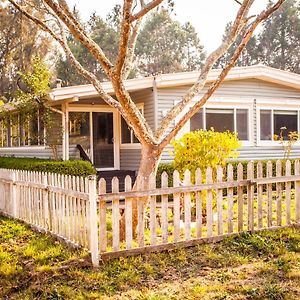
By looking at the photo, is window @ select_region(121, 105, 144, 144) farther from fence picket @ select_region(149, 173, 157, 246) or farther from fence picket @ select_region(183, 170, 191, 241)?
fence picket @ select_region(149, 173, 157, 246)

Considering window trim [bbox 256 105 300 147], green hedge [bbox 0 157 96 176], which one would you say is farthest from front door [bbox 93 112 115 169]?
window trim [bbox 256 105 300 147]

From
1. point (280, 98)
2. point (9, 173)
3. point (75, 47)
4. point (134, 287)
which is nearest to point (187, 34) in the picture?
point (75, 47)

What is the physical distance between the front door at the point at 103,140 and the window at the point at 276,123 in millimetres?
5599

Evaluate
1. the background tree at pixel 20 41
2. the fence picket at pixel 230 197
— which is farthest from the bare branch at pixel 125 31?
the background tree at pixel 20 41

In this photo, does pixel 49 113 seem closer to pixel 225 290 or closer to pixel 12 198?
pixel 12 198

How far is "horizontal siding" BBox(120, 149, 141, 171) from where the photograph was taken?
622 inches

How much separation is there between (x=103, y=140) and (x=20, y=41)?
18.9 m

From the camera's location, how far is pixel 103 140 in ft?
55.3

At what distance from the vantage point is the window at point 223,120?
15399mm

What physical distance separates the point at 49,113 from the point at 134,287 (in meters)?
11.1

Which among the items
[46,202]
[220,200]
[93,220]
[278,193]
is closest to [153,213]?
[93,220]

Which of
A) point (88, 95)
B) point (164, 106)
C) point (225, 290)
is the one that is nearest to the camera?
point (225, 290)

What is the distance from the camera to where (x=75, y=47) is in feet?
138

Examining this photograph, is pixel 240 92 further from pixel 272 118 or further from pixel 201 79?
pixel 201 79
